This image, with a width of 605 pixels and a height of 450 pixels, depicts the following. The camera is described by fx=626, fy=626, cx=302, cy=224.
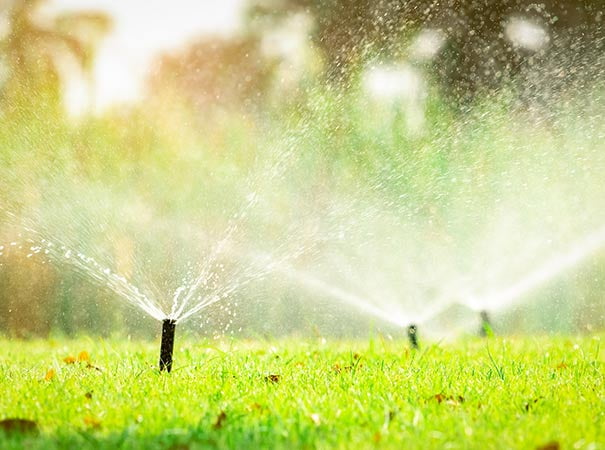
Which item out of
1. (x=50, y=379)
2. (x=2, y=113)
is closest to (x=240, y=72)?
(x=2, y=113)

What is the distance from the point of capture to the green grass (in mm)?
2152

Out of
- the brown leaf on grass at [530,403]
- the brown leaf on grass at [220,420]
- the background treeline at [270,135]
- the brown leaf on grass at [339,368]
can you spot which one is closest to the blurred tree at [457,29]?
the background treeline at [270,135]

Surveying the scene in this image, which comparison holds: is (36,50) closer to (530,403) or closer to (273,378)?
(273,378)

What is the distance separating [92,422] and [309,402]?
0.89 meters

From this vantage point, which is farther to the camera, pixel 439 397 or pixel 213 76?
pixel 213 76

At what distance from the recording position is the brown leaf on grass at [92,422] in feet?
7.52

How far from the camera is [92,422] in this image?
2.33 m

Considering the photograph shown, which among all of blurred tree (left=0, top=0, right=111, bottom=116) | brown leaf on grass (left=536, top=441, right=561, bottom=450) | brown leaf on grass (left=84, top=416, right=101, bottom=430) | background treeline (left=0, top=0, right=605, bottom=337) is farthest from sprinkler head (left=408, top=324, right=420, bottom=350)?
blurred tree (left=0, top=0, right=111, bottom=116)

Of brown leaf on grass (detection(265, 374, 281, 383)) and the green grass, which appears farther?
brown leaf on grass (detection(265, 374, 281, 383))

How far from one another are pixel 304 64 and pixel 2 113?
175 inches

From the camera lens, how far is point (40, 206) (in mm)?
7816

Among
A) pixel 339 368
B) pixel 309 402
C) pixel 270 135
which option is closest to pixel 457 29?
pixel 270 135

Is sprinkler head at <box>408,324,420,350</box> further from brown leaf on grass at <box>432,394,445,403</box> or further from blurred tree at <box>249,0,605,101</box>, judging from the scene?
blurred tree at <box>249,0,605,101</box>

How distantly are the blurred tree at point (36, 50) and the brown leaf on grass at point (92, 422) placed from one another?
6981 mm
